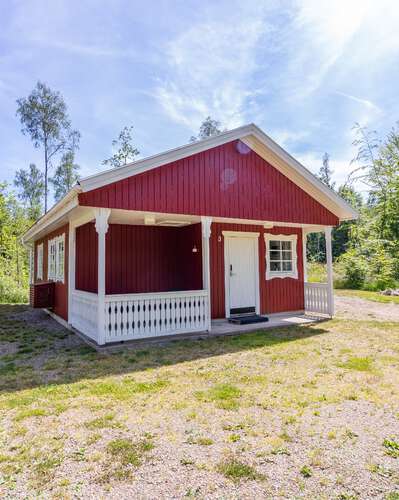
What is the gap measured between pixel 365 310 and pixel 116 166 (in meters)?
13.7

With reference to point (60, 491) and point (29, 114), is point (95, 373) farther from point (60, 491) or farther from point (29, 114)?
point (29, 114)

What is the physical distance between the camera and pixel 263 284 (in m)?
8.84

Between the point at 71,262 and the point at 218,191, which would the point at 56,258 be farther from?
the point at 218,191

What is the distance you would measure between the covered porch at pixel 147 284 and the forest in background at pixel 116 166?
23.5 feet

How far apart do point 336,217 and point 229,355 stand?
18.3ft

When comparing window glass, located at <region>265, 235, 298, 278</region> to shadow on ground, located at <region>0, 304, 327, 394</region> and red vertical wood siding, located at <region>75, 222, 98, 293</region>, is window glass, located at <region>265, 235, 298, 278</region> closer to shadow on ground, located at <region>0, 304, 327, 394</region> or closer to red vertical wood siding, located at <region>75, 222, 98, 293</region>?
shadow on ground, located at <region>0, 304, 327, 394</region>

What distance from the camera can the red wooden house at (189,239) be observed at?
5938 mm

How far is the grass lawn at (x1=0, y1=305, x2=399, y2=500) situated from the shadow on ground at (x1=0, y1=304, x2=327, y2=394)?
0.12 feet

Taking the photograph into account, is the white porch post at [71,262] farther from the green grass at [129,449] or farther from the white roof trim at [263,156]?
the green grass at [129,449]

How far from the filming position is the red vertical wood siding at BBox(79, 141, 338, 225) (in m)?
5.88

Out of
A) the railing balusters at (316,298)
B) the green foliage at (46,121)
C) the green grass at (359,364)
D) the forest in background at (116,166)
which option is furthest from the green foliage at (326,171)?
the green grass at (359,364)

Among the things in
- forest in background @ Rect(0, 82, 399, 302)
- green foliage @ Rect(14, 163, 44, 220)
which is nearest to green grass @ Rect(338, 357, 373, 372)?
forest in background @ Rect(0, 82, 399, 302)

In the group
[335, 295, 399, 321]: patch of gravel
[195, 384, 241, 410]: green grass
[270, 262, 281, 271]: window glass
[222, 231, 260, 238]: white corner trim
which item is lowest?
[335, 295, 399, 321]: patch of gravel

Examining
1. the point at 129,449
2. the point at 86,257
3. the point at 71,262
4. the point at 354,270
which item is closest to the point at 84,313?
the point at 71,262
